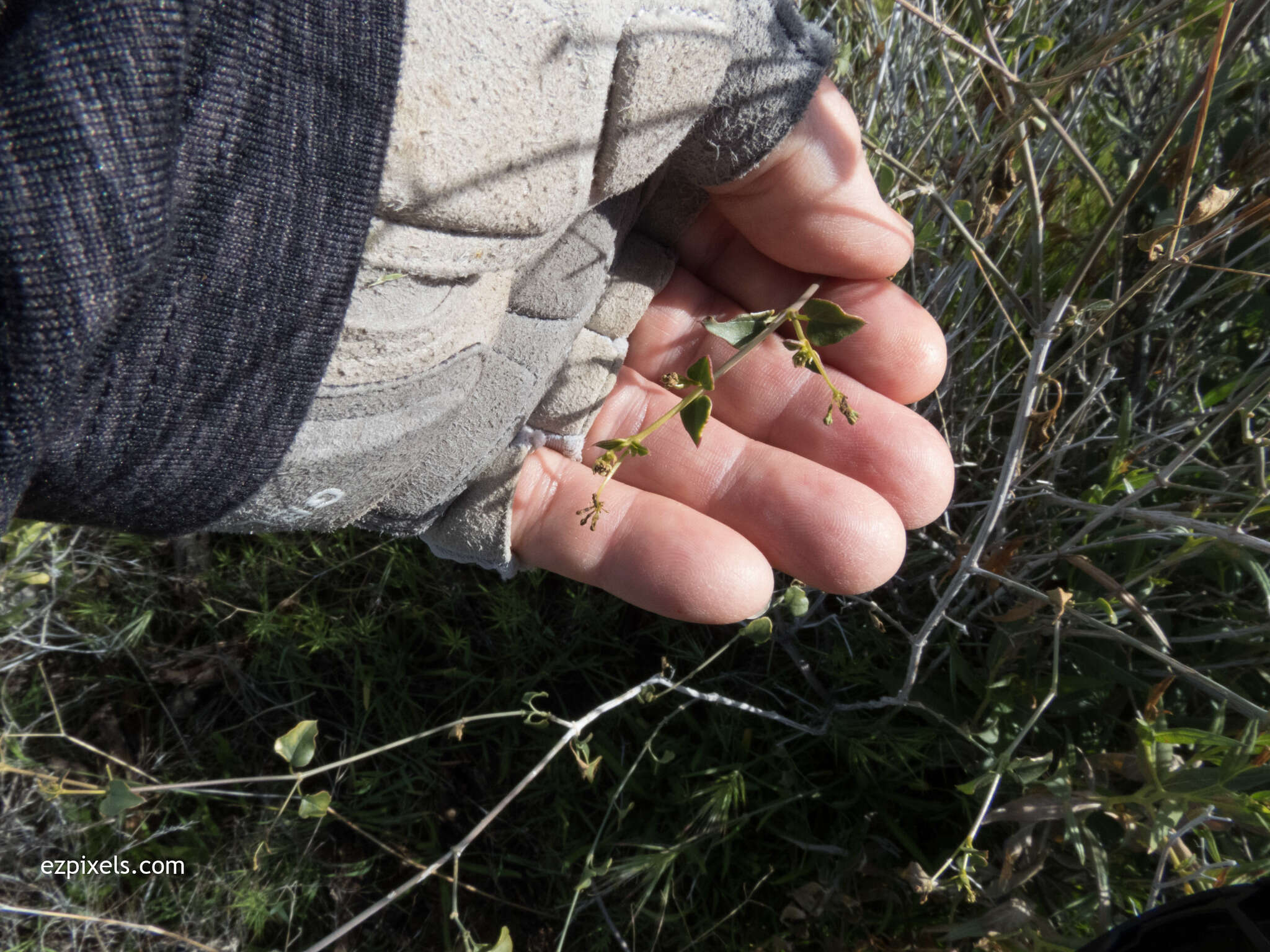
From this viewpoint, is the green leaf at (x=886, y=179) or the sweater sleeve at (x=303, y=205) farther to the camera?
the green leaf at (x=886, y=179)

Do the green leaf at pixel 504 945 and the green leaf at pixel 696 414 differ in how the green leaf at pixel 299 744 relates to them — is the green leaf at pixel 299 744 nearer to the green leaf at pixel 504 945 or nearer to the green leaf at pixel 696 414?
the green leaf at pixel 504 945

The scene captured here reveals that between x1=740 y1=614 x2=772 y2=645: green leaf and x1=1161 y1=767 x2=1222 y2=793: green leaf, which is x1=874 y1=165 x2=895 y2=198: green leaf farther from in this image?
x1=1161 y1=767 x2=1222 y2=793: green leaf

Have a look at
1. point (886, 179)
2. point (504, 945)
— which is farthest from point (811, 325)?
point (504, 945)

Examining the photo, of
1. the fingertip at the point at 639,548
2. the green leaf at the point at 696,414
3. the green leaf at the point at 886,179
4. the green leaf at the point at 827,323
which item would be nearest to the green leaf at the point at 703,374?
the green leaf at the point at 696,414

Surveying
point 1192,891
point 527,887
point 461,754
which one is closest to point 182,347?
point 461,754

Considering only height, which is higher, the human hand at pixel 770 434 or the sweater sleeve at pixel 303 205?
the sweater sleeve at pixel 303 205

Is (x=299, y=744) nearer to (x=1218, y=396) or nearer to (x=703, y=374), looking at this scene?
(x=703, y=374)

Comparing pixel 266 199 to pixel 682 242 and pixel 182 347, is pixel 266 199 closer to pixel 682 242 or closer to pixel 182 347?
pixel 182 347

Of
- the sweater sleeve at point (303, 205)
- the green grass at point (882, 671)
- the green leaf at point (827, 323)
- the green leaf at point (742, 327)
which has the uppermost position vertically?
the sweater sleeve at point (303, 205)
